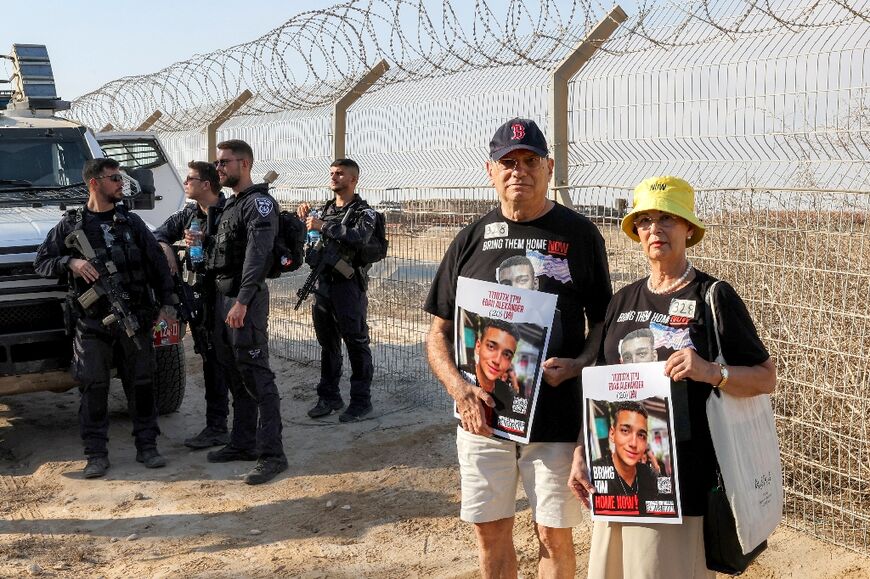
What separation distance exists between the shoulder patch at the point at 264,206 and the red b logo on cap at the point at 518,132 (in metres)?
2.81

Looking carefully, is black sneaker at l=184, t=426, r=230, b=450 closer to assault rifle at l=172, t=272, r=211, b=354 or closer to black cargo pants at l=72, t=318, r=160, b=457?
black cargo pants at l=72, t=318, r=160, b=457

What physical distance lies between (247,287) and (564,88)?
7.69 feet

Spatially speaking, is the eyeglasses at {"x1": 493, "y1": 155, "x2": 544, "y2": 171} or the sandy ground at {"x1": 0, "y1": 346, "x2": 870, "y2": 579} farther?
the sandy ground at {"x1": 0, "y1": 346, "x2": 870, "y2": 579}

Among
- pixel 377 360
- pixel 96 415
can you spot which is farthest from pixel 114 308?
pixel 377 360

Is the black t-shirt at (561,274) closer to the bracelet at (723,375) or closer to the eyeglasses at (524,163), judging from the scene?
the eyeglasses at (524,163)

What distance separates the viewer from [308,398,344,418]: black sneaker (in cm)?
710

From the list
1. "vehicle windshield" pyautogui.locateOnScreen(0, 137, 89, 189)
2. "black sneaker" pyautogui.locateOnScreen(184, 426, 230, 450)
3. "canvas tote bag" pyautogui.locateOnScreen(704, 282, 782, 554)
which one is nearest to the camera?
"canvas tote bag" pyautogui.locateOnScreen(704, 282, 782, 554)

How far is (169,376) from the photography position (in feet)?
23.0

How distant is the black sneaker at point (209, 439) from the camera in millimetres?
6512

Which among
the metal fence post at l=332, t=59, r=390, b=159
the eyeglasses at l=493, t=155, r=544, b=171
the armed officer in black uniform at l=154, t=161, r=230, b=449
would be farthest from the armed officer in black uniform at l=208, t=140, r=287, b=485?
the eyeglasses at l=493, t=155, r=544, b=171

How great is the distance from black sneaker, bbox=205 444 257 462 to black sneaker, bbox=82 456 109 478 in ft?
2.10

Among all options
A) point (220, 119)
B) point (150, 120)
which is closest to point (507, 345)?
point (220, 119)

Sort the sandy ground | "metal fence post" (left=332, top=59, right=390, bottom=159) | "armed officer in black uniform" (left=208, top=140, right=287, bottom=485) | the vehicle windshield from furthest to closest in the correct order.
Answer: "metal fence post" (left=332, top=59, right=390, bottom=159) < the vehicle windshield < "armed officer in black uniform" (left=208, top=140, right=287, bottom=485) < the sandy ground

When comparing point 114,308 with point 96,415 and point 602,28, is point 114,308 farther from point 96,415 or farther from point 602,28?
point 602,28
